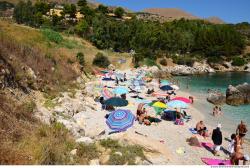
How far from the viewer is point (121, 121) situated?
19.0 m

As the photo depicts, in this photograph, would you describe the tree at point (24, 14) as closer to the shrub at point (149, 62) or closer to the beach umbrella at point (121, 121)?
the shrub at point (149, 62)

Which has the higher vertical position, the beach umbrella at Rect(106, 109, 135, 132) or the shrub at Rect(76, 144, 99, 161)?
the shrub at Rect(76, 144, 99, 161)

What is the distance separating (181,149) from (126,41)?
233 ft

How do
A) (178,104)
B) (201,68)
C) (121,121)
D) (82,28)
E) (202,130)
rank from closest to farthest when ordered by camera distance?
(121,121), (202,130), (178,104), (201,68), (82,28)

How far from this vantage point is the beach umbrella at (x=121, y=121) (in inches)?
738

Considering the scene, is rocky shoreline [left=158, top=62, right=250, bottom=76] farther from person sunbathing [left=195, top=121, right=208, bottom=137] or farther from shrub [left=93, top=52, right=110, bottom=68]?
person sunbathing [left=195, top=121, right=208, bottom=137]

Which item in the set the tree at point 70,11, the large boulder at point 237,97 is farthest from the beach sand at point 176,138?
the tree at point 70,11

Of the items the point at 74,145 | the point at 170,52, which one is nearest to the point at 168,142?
the point at 74,145

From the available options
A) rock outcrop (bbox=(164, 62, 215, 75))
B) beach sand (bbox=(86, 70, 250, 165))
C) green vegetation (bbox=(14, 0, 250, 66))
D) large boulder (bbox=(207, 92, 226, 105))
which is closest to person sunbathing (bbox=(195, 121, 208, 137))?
beach sand (bbox=(86, 70, 250, 165))

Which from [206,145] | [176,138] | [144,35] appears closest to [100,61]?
[144,35]

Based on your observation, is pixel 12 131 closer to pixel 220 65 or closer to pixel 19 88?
pixel 19 88

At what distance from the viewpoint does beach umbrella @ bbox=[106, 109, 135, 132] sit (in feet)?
61.5

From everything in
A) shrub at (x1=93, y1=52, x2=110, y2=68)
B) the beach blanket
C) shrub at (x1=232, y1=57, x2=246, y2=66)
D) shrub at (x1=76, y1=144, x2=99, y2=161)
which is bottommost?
shrub at (x1=232, y1=57, x2=246, y2=66)

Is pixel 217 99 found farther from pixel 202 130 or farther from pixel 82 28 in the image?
pixel 82 28
